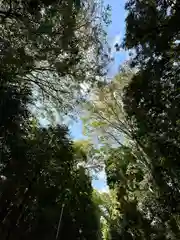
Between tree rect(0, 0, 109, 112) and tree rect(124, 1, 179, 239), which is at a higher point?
tree rect(0, 0, 109, 112)

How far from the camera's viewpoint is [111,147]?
1591 centimetres

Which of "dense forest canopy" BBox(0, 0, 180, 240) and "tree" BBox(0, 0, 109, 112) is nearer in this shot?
"dense forest canopy" BBox(0, 0, 180, 240)

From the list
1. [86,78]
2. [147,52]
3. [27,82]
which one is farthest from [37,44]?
[147,52]

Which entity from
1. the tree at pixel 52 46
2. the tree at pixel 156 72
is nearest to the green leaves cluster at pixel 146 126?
the tree at pixel 156 72

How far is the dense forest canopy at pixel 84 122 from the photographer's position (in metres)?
6.66

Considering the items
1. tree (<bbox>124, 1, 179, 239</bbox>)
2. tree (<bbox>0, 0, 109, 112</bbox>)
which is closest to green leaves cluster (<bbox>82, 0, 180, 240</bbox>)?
tree (<bbox>124, 1, 179, 239</bbox>)

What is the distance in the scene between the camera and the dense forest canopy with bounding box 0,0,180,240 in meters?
6.66

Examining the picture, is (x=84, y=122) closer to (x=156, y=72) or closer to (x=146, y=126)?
(x=146, y=126)

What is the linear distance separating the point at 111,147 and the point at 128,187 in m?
2.04

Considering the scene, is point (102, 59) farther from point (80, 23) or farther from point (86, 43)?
point (80, 23)

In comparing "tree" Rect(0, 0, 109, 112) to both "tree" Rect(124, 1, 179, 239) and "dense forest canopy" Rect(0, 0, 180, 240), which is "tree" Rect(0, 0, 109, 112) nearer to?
"dense forest canopy" Rect(0, 0, 180, 240)

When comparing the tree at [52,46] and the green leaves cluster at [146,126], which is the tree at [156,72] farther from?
the tree at [52,46]

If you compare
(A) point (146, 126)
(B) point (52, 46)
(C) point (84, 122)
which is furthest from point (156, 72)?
(C) point (84, 122)

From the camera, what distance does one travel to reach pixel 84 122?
15.7 metres
